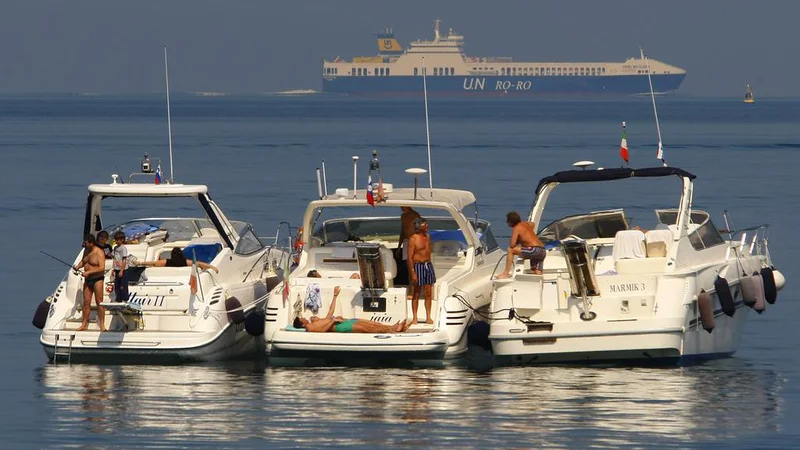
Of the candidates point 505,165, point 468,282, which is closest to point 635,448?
point 468,282

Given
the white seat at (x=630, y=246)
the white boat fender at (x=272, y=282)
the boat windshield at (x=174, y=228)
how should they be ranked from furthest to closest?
the boat windshield at (x=174, y=228)
the white boat fender at (x=272, y=282)
the white seat at (x=630, y=246)

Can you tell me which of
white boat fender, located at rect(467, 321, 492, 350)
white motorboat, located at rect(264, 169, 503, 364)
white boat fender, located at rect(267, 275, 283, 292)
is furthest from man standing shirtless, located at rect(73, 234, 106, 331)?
white boat fender, located at rect(467, 321, 492, 350)

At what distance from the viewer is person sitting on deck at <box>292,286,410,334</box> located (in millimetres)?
16562

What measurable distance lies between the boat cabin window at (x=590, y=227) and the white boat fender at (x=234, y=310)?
4.17m

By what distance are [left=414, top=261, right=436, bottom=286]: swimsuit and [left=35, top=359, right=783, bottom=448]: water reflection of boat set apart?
100 cm

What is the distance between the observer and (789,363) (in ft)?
59.1

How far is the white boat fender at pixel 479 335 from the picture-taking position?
16.9 metres

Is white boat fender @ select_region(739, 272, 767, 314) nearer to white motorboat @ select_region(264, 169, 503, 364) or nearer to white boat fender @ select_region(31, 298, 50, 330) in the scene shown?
white motorboat @ select_region(264, 169, 503, 364)

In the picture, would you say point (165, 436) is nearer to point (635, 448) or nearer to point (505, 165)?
point (635, 448)

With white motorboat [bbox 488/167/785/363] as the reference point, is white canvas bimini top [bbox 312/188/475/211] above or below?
above

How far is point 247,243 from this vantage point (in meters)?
19.3

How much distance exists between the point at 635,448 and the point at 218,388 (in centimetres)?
484

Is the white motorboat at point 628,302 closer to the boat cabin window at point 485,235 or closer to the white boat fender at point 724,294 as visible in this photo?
the white boat fender at point 724,294

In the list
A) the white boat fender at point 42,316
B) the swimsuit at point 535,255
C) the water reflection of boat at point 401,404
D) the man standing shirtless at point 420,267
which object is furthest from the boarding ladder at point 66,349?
the swimsuit at point 535,255
